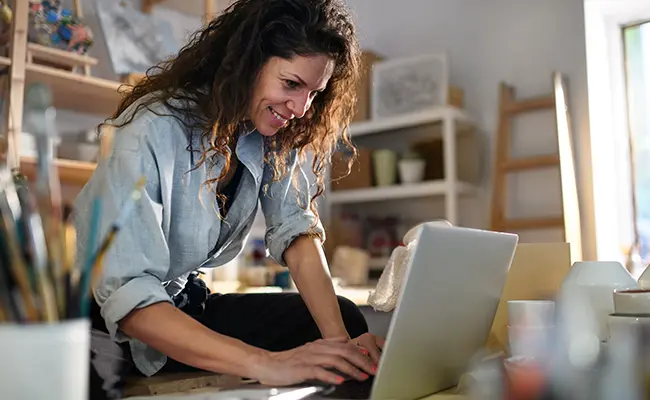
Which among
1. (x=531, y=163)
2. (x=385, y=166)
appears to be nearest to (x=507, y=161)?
(x=531, y=163)

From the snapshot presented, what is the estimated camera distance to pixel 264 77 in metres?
1.08

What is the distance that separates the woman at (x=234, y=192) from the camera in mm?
810

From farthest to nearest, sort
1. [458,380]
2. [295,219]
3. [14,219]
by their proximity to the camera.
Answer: [295,219] → [458,380] → [14,219]

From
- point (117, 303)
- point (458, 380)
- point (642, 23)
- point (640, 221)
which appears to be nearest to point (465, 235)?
point (458, 380)

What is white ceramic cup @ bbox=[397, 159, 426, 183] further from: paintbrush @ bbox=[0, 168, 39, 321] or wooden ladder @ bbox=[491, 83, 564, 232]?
paintbrush @ bbox=[0, 168, 39, 321]

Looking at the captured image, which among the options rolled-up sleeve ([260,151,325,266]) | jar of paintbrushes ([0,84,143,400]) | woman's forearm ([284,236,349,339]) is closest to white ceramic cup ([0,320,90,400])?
jar of paintbrushes ([0,84,143,400])

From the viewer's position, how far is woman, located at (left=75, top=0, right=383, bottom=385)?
2.66 feet

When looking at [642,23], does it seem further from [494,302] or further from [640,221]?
[494,302]

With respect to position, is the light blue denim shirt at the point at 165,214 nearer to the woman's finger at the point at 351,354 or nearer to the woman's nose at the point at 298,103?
the woman's nose at the point at 298,103

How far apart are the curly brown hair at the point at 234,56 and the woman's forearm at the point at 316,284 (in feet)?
0.91

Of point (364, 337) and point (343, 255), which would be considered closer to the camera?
point (364, 337)

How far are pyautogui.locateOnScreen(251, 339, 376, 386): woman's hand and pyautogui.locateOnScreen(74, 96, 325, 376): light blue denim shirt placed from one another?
171 millimetres

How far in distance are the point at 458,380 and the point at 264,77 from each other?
60cm

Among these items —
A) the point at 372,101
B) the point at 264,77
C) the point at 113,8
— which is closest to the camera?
the point at 264,77
